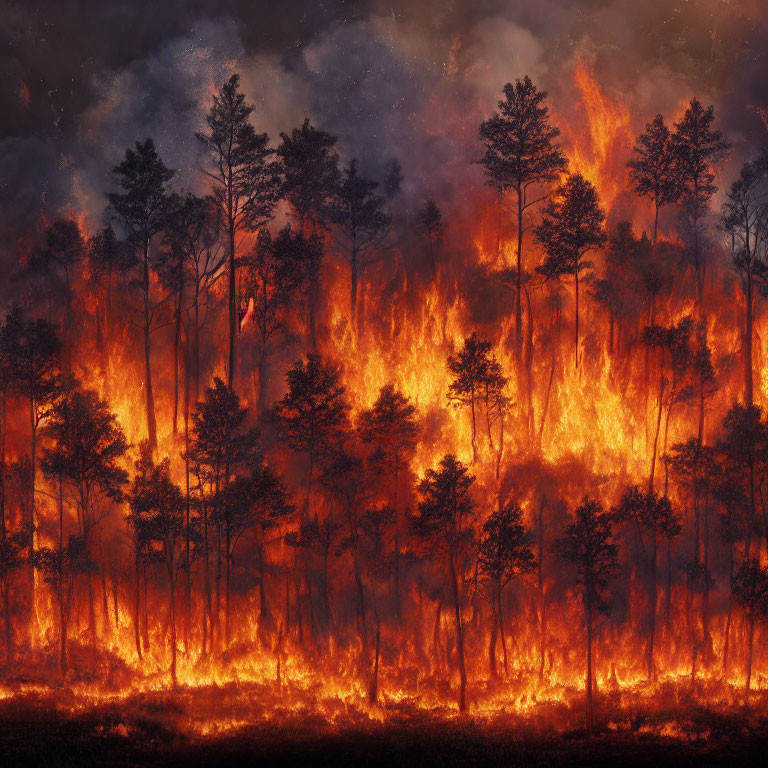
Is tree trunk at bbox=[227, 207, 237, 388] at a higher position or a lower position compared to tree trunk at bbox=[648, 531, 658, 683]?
higher

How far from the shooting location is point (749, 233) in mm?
44250

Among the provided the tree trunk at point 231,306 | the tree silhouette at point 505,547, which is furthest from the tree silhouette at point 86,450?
the tree silhouette at point 505,547

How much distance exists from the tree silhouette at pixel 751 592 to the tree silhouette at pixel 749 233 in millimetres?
9228

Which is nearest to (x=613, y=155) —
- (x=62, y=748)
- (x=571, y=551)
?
(x=571, y=551)

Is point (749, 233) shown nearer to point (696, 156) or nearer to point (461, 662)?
point (696, 156)

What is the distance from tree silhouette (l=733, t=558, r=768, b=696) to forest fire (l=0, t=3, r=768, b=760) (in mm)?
163

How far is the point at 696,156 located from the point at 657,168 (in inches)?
86.6

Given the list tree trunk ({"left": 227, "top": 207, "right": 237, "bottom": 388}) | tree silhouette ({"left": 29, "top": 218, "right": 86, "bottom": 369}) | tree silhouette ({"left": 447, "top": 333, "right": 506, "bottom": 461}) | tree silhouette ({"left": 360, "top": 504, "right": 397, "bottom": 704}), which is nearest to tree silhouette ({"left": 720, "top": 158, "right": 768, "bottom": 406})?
tree silhouette ({"left": 447, "top": 333, "right": 506, "bottom": 461})

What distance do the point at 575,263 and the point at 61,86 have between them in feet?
115

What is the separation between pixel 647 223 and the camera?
46531 mm

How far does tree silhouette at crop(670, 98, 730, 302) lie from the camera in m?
42.2

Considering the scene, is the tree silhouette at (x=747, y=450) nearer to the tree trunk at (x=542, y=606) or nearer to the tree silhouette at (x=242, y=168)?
the tree trunk at (x=542, y=606)

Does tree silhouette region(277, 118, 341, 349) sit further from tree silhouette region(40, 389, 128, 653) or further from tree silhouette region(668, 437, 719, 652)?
tree silhouette region(668, 437, 719, 652)

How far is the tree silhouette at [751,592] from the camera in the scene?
1358 inches
